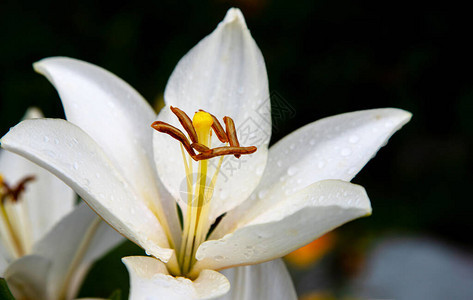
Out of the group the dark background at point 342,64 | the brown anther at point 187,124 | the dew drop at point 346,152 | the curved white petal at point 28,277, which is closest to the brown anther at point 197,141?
the brown anther at point 187,124

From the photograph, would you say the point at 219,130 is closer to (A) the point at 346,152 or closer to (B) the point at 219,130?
(B) the point at 219,130

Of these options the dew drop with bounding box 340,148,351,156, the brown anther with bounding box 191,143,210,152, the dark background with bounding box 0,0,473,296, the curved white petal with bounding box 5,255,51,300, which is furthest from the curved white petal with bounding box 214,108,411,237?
the dark background with bounding box 0,0,473,296

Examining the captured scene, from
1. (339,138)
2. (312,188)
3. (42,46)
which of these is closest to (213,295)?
(312,188)

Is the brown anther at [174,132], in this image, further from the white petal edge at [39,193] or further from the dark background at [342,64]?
the dark background at [342,64]

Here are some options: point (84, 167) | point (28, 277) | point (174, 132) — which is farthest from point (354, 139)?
point (28, 277)

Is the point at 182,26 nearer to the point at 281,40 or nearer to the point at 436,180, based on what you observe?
the point at 281,40

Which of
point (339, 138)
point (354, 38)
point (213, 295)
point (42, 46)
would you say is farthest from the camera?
point (354, 38)
